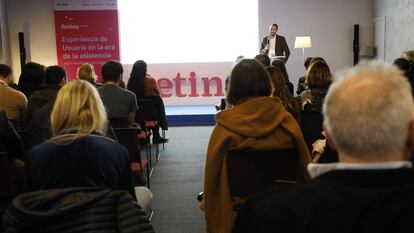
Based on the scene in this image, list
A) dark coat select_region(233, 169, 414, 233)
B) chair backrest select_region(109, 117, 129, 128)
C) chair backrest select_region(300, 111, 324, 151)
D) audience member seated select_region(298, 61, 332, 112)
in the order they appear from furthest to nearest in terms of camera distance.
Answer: chair backrest select_region(109, 117, 129, 128) < audience member seated select_region(298, 61, 332, 112) < chair backrest select_region(300, 111, 324, 151) < dark coat select_region(233, 169, 414, 233)

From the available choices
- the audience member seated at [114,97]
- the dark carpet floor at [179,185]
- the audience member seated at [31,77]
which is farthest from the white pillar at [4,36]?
the audience member seated at [114,97]

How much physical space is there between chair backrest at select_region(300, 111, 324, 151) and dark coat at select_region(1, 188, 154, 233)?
191 cm

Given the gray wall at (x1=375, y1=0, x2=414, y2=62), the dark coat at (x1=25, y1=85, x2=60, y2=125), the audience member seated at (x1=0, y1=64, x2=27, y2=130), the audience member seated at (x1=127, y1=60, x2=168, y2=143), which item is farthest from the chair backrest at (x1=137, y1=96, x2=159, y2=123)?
the gray wall at (x1=375, y1=0, x2=414, y2=62)

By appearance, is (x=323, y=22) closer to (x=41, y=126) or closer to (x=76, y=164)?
(x=41, y=126)

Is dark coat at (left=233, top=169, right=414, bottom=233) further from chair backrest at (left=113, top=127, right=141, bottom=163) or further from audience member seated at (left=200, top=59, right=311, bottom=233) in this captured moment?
chair backrest at (left=113, top=127, right=141, bottom=163)

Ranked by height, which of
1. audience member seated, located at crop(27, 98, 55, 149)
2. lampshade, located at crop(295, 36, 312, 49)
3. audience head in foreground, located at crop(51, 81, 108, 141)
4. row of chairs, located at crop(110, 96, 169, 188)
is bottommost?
row of chairs, located at crop(110, 96, 169, 188)

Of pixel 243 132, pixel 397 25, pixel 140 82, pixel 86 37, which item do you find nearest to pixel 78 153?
pixel 243 132

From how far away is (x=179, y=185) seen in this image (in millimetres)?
4953

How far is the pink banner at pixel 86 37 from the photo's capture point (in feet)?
33.6

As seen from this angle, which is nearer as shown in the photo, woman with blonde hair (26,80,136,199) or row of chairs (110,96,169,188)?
woman with blonde hair (26,80,136,199)

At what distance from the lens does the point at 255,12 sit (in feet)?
34.0

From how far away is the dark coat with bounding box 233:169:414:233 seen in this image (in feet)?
3.28

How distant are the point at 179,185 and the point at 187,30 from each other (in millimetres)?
5884

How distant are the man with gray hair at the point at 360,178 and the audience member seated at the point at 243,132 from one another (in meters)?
1.32
